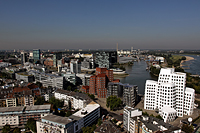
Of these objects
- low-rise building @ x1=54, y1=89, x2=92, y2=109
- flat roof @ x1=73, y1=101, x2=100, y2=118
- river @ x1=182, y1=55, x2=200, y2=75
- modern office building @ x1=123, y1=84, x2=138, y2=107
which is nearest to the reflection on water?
modern office building @ x1=123, y1=84, x2=138, y2=107

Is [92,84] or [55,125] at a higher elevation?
[92,84]

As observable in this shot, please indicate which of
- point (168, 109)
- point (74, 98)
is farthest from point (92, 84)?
point (168, 109)

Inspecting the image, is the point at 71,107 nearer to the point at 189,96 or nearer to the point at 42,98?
the point at 42,98

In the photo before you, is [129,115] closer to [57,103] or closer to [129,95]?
[129,95]

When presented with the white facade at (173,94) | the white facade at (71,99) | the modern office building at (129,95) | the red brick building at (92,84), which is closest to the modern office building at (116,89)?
the modern office building at (129,95)

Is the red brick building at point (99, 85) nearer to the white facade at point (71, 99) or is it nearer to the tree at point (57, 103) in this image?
the white facade at point (71, 99)

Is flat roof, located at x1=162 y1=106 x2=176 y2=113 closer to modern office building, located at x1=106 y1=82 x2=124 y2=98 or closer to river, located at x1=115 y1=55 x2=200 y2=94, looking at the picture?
modern office building, located at x1=106 y1=82 x2=124 y2=98
